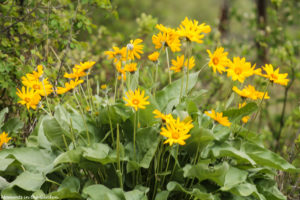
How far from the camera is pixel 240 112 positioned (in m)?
1.74

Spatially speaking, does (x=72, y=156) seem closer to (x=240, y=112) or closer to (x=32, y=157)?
(x=32, y=157)

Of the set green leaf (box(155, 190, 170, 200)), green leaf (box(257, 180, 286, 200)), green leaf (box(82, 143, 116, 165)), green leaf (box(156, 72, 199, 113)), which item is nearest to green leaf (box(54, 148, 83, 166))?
→ green leaf (box(82, 143, 116, 165))

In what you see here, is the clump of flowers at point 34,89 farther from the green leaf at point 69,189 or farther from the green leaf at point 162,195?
the green leaf at point 162,195

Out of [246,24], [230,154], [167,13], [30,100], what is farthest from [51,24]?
[167,13]

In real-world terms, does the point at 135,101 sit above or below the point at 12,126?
above

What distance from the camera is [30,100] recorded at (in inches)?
61.9

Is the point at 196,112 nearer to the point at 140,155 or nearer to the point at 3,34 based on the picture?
the point at 140,155

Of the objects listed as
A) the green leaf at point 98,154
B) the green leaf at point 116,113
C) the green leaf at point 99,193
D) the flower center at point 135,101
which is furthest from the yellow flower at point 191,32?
the green leaf at point 99,193

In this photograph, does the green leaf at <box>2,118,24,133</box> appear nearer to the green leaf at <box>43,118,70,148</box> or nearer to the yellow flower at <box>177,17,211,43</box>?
the green leaf at <box>43,118,70,148</box>

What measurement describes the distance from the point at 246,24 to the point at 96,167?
429 centimetres

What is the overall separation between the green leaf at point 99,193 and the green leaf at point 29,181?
0.74ft

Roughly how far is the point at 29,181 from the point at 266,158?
113 cm

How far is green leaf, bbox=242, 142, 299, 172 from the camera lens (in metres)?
1.69

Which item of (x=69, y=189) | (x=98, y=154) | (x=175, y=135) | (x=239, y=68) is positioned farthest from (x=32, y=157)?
(x=239, y=68)
